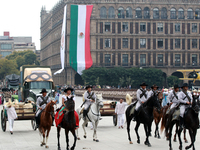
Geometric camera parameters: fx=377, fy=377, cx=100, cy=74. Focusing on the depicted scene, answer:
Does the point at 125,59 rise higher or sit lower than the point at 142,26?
lower

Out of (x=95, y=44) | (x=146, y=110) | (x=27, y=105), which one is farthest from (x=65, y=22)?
(x=146, y=110)

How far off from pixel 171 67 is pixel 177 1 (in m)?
15.0

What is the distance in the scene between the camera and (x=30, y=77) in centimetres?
2981

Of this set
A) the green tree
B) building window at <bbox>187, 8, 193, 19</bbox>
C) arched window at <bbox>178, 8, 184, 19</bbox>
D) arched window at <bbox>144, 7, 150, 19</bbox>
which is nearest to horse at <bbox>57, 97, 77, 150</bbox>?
the green tree

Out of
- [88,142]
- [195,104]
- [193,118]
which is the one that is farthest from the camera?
[88,142]

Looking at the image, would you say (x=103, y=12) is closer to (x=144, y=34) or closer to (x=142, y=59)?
(x=144, y=34)

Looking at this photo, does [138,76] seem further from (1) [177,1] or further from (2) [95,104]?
(2) [95,104]

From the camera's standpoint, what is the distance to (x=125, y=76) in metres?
78.9

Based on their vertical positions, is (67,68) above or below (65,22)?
below

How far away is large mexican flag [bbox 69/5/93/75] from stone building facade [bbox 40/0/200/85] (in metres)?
4.44

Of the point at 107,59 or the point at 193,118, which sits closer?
the point at 193,118

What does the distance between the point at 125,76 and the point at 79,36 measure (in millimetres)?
12735

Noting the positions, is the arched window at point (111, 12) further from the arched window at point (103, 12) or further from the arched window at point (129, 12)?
the arched window at point (129, 12)

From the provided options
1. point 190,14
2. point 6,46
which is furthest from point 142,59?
point 6,46
